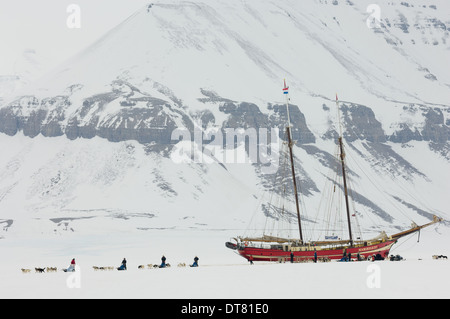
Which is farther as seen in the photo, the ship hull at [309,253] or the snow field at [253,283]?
the ship hull at [309,253]

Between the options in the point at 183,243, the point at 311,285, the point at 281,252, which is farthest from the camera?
the point at 183,243

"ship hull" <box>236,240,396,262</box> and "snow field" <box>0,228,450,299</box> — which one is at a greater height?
"snow field" <box>0,228,450,299</box>

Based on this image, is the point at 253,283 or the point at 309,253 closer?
the point at 253,283

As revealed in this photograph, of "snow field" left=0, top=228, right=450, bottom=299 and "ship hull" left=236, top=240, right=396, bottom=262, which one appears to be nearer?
"snow field" left=0, top=228, right=450, bottom=299

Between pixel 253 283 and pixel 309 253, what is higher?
pixel 253 283

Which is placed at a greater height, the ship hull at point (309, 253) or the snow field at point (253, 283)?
the snow field at point (253, 283)

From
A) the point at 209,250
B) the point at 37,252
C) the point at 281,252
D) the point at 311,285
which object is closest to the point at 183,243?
the point at 209,250

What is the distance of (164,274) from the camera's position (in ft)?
214
